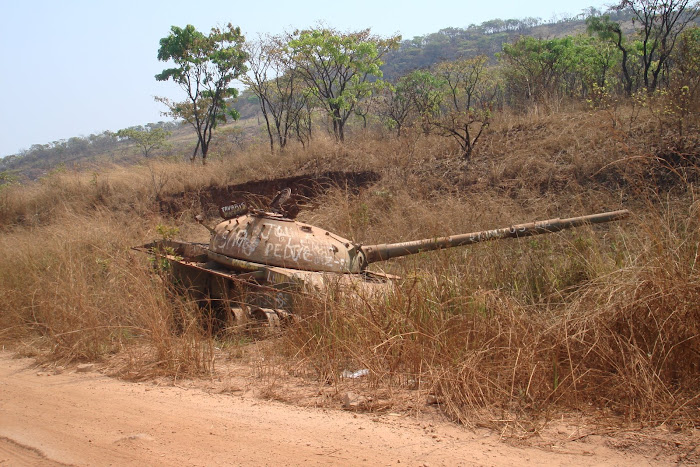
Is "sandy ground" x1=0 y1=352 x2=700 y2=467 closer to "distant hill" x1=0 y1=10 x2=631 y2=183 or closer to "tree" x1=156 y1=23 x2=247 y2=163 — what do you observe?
"tree" x1=156 y1=23 x2=247 y2=163

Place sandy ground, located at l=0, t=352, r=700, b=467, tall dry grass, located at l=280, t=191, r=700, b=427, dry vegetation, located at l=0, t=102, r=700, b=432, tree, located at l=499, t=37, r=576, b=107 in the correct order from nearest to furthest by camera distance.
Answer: sandy ground, located at l=0, t=352, r=700, b=467 < tall dry grass, located at l=280, t=191, r=700, b=427 < dry vegetation, located at l=0, t=102, r=700, b=432 < tree, located at l=499, t=37, r=576, b=107

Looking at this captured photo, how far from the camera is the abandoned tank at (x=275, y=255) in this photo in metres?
6.94

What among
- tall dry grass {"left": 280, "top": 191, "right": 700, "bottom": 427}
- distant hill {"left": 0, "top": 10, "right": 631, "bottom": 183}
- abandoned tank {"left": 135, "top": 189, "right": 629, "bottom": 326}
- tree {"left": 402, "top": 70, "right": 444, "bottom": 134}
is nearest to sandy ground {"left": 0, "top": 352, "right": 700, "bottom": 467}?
tall dry grass {"left": 280, "top": 191, "right": 700, "bottom": 427}

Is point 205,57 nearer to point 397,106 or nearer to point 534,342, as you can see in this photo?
point 397,106

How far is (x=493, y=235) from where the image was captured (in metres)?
7.56

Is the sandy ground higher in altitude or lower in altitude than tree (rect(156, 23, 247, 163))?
lower

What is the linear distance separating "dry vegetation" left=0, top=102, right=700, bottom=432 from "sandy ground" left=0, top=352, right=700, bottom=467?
1.19 ft

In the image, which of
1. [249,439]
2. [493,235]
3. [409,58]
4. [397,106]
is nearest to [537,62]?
[397,106]

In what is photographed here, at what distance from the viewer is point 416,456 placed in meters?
3.53

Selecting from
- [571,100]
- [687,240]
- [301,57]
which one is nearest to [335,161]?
[301,57]

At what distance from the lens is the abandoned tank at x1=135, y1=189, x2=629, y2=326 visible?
6.94 meters

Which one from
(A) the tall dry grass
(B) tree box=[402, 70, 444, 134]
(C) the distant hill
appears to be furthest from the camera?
(C) the distant hill

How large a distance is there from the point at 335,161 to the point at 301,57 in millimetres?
4535

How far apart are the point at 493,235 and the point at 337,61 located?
39.9 feet
